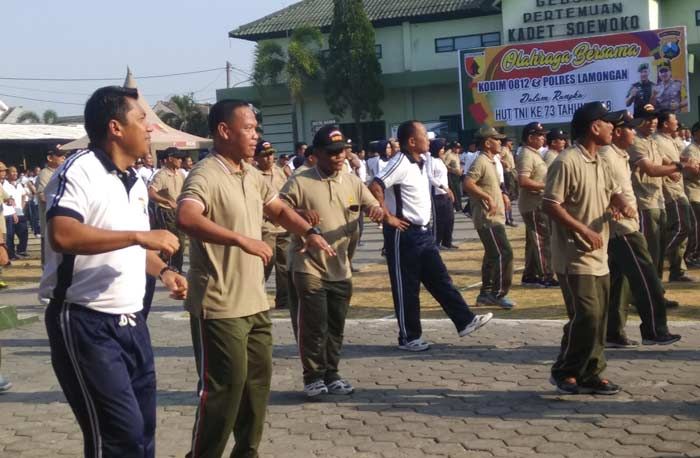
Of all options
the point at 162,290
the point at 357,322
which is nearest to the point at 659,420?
the point at 357,322

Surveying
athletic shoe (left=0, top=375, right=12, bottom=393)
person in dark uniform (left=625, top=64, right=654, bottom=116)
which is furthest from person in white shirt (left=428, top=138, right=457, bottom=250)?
person in dark uniform (left=625, top=64, right=654, bottom=116)

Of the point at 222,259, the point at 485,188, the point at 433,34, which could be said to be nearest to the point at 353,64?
the point at 433,34

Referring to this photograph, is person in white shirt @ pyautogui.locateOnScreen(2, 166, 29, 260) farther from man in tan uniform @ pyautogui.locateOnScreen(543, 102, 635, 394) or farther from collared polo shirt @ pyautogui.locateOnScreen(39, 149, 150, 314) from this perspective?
collared polo shirt @ pyautogui.locateOnScreen(39, 149, 150, 314)

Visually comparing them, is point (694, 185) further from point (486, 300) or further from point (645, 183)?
point (486, 300)

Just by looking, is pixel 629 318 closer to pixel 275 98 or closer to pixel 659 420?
pixel 659 420

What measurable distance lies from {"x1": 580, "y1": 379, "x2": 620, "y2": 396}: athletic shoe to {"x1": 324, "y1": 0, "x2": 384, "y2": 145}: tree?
120 ft

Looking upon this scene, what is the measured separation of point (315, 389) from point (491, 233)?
14.0 feet

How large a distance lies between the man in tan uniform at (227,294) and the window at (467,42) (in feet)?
128

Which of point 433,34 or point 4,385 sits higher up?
point 433,34

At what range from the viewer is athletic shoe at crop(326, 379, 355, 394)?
23.4ft

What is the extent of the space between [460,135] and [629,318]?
32.0 m

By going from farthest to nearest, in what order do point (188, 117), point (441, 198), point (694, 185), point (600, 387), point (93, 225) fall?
point (188, 117) < point (441, 198) < point (694, 185) < point (600, 387) < point (93, 225)

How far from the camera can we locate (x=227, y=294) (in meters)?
5.02

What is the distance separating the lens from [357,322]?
10.4 metres
